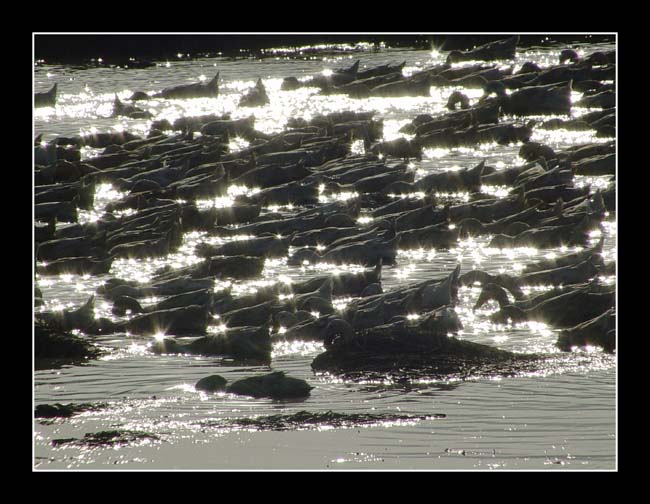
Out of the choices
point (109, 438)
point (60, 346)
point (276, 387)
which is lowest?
point (109, 438)

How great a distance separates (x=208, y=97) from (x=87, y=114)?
6385 mm

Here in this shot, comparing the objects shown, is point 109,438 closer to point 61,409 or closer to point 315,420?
point 61,409

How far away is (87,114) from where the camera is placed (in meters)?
47.5

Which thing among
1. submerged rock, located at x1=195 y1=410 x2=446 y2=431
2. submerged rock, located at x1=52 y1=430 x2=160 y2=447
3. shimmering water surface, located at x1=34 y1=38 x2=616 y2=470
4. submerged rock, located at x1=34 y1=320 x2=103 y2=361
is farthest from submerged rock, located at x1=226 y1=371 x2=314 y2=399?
submerged rock, located at x1=34 y1=320 x2=103 y2=361

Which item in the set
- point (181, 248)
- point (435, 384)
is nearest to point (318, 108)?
point (181, 248)

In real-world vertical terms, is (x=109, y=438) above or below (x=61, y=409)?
below

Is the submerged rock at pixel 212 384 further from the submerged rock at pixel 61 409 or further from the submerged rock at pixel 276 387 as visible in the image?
the submerged rock at pixel 61 409

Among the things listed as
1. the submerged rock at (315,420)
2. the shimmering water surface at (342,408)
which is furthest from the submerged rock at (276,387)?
the submerged rock at (315,420)

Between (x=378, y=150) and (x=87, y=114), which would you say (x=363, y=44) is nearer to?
(x=87, y=114)

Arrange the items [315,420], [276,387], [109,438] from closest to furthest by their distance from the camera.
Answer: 1. [109,438]
2. [315,420]
3. [276,387]

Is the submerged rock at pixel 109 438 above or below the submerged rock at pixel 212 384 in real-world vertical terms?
below

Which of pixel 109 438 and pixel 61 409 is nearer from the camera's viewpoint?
pixel 109 438

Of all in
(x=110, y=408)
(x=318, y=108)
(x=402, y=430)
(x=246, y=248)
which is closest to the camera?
(x=402, y=430)

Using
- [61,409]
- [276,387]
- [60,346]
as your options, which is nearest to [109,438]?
[61,409]
